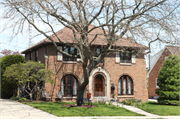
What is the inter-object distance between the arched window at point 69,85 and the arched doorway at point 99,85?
201 cm

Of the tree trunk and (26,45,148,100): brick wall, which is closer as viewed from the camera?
the tree trunk

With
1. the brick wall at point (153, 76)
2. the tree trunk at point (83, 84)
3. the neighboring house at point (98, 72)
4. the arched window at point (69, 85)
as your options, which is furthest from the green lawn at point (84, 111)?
the brick wall at point (153, 76)

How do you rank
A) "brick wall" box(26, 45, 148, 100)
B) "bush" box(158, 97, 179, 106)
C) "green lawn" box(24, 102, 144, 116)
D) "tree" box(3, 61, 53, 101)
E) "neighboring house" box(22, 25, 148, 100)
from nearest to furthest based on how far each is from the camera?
"green lawn" box(24, 102, 144, 116)
"tree" box(3, 61, 53, 101)
"bush" box(158, 97, 179, 106)
"brick wall" box(26, 45, 148, 100)
"neighboring house" box(22, 25, 148, 100)

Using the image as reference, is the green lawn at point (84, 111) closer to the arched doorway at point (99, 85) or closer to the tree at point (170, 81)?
the arched doorway at point (99, 85)

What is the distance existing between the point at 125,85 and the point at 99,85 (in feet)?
9.60

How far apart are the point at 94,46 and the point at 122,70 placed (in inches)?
156

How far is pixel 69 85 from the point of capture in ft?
69.1

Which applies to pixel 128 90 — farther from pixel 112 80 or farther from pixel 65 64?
pixel 65 64

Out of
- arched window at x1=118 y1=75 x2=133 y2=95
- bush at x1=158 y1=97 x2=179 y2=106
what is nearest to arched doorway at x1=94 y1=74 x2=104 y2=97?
arched window at x1=118 y1=75 x2=133 y2=95

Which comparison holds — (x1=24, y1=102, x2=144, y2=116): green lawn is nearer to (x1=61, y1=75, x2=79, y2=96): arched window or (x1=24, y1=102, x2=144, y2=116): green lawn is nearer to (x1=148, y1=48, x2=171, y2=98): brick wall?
(x1=61, y1=75, x2=79, y2=96): arched window

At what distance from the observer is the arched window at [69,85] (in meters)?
20.9

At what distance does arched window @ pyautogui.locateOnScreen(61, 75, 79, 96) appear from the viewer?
68.6ft

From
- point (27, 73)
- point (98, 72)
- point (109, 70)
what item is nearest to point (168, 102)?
point (109, 70)

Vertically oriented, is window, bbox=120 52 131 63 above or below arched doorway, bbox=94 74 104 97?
above
